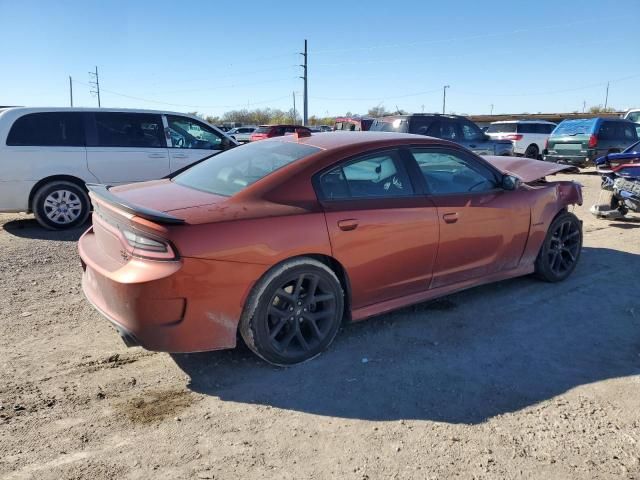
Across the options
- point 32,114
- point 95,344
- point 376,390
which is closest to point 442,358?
point 376,390

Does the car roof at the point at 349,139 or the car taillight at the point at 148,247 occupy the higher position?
the car roof at the point at 349,139

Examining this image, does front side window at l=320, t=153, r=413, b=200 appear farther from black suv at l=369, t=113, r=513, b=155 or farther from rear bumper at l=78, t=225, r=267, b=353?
black suv at l=369, t=113, r=513, b=155

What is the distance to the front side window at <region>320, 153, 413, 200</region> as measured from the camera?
3.53 metres

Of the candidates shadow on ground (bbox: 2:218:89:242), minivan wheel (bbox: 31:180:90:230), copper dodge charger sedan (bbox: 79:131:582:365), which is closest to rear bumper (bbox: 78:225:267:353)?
copper dodge charger sedan (bbox: 79:131:582:365)

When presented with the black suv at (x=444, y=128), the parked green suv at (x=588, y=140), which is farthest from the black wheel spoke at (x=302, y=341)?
the parked green suv at (x=588, y=140)

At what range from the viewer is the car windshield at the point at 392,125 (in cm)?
1188

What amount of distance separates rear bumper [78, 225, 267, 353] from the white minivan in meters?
4.43

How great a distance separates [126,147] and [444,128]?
7769 millimetres

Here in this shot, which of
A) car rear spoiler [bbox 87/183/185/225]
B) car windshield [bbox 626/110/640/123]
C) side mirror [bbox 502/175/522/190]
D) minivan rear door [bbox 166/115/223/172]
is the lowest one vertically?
car rear spoiler [bbox 87/183/185/225]

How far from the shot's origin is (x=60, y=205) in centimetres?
730

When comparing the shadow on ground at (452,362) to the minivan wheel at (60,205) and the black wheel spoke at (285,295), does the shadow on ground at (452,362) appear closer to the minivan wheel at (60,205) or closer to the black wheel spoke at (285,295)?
the black wheel spoke at (285,295)

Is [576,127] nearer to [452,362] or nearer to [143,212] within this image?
[452,362]

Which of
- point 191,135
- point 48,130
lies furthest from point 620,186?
point 48,130

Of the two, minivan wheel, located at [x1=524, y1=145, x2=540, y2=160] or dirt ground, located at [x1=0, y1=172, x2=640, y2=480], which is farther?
minivan wheel, located at [x1=524, y1=145, x2=540, y2=160]
